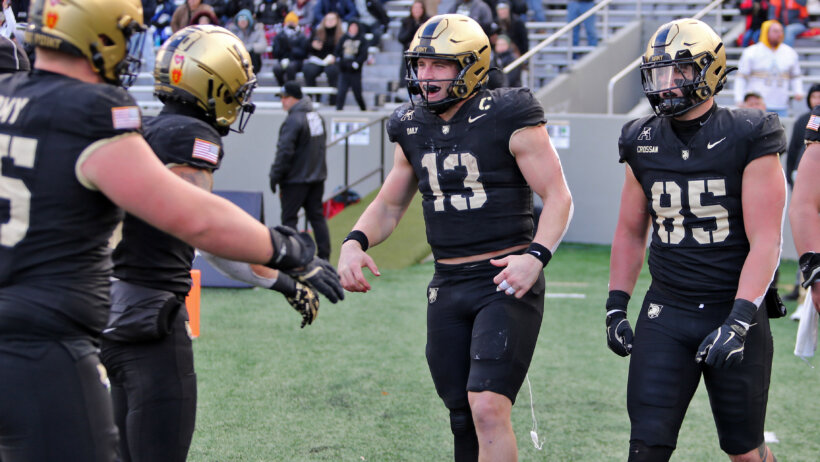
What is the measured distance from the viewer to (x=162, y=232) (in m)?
3.32

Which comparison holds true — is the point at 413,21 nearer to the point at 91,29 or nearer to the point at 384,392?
the point at 384,392

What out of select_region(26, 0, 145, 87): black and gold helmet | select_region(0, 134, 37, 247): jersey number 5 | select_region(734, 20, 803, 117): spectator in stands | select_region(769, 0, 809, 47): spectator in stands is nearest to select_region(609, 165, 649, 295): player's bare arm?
select_region(26, 0, 145, 87): black and gold helmet

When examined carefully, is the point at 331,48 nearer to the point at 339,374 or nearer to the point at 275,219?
the point at 275,219

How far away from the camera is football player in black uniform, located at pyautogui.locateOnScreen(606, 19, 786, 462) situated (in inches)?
143

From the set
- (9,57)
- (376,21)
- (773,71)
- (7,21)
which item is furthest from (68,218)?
(376,21)

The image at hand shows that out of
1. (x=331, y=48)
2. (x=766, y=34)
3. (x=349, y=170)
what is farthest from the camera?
(x=331, y=48)

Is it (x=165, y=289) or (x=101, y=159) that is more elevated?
(x=101, y=159)

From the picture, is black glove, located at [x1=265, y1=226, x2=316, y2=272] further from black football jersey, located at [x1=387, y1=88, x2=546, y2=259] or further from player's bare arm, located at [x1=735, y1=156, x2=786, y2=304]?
player's bare arm, located at [x1=735, y1=156, x2=786, y2=304]

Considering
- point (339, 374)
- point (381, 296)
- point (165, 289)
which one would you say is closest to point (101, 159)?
point (165, 289)

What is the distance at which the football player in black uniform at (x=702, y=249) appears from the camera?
3633 millimetres

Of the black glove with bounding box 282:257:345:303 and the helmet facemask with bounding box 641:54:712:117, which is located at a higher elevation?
the helmet facemask with bounding box 641:54:712:117

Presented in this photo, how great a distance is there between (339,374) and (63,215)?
4273mm

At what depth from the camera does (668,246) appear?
3865mm

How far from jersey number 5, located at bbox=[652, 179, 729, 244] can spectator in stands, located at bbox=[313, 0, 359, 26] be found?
533 inches
